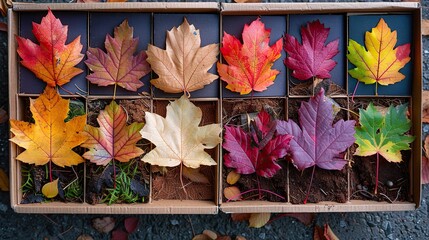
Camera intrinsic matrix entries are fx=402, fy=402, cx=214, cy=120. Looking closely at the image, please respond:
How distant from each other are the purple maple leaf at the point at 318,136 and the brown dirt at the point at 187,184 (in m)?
0.21

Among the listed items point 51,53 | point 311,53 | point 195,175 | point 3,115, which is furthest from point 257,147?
point 3,115

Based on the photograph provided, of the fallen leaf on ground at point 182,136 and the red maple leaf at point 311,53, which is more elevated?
the red maple leaf at point 311,53

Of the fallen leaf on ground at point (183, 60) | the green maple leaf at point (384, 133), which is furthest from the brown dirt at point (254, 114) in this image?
the green maple leaf at point (384, 133)

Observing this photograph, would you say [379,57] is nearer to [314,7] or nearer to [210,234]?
[314,7]

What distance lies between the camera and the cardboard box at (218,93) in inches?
43.5

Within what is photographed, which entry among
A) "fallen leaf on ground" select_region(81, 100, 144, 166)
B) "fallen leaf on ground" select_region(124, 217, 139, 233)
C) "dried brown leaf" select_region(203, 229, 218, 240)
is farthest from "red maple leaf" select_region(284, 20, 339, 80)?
"fallen leaf on ground" select_region(124, 217, 139, 233)

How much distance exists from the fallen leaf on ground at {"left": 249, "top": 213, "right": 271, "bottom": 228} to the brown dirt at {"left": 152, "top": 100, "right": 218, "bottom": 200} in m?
0.19

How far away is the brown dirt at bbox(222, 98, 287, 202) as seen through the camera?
1.16m

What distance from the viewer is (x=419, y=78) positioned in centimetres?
111

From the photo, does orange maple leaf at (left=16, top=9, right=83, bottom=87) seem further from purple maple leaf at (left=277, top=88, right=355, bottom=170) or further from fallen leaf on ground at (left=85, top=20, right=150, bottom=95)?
purple maple leaf at (left=277, top=88, right=355, bottom=170)

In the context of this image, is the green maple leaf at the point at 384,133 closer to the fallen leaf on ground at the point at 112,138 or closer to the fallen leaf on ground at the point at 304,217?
the fallen leaf on ground at the point at 304,217

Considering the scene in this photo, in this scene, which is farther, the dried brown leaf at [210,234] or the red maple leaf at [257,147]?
the dried brown leaf at [210,234]

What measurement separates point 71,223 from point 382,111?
1.03 m

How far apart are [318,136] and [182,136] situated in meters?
0.38
